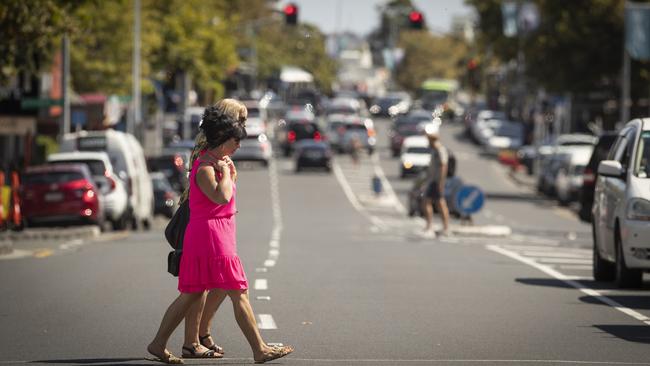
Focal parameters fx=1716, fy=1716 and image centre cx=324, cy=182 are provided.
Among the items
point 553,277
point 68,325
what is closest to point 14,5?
point 553,277

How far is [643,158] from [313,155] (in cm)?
5438

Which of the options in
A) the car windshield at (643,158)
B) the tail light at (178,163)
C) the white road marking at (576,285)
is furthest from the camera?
the tail light at (178,163)

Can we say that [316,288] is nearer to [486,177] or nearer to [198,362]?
[198,362]

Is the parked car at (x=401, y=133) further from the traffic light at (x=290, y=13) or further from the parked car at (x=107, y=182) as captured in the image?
the parked car at (x=107, y=182)

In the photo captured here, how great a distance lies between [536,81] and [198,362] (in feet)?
174

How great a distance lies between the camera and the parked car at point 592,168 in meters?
29.0

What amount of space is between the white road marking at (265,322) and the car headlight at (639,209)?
14.1 feet

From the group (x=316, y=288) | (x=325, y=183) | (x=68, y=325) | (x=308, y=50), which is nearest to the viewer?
(x=68, y=325)

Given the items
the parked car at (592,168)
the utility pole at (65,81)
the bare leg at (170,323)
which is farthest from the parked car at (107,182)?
the bare leg at (170,323)

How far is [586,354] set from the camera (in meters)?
11.7

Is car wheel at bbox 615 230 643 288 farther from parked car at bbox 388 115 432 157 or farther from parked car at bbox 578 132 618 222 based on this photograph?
parked car at bbox 388 115 432 157

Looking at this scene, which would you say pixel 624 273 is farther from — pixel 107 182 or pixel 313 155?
pixel 313 155

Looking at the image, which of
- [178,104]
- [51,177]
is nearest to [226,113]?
[51,177]

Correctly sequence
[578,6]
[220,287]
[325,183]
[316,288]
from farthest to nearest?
1. [325,183]
2. [578,6]
3. [316,288]
4. [220,287]
